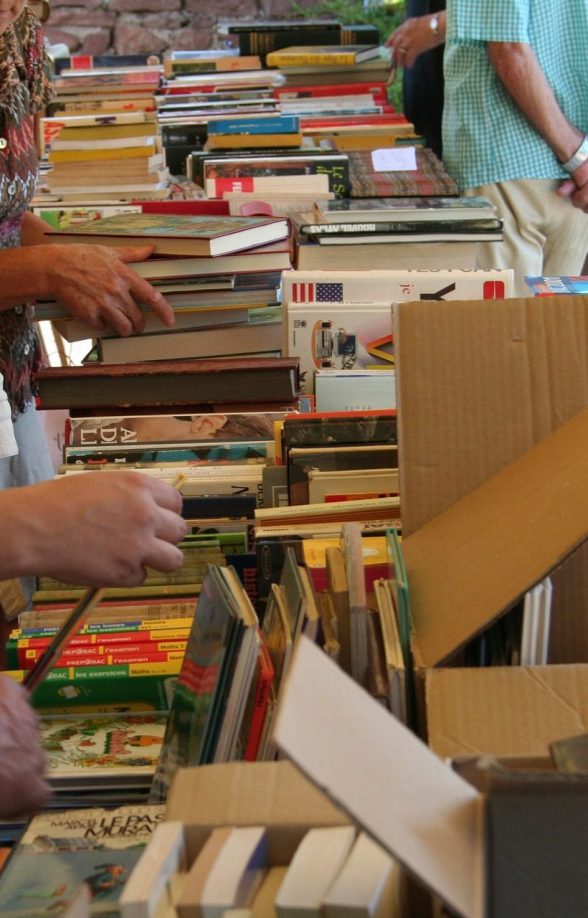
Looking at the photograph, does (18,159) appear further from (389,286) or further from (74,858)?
(74,858)

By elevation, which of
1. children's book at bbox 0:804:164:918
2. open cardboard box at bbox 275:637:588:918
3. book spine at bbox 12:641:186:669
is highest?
open cardboard box at bbox 275:637:588:918

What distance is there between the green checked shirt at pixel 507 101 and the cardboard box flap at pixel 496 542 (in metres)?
1.94

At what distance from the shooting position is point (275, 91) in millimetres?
3953

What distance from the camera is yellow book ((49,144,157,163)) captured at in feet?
10.0

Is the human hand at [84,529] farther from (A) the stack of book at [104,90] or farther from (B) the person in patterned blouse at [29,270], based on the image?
(A) the stack of book at [104,90]

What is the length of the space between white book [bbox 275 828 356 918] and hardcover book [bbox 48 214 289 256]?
1.29 metres

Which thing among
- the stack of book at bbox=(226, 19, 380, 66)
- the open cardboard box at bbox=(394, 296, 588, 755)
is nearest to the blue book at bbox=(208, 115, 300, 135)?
the stack of book at bbox=(226, 19, 380, 66)

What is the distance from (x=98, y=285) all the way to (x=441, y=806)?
134cm

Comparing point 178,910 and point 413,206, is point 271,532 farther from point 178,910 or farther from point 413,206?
point 413,206

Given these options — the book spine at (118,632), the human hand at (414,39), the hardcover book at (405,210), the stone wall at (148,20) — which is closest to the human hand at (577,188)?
the hardcover book at (405,210)

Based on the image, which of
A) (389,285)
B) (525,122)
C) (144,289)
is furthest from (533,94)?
(144,289)

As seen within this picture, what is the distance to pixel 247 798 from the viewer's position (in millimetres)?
777

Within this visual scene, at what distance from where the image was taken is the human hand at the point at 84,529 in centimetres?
98

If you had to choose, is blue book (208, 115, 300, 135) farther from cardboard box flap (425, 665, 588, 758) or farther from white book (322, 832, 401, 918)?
white book (322, 832, 401, 918)
